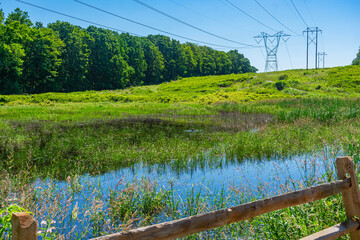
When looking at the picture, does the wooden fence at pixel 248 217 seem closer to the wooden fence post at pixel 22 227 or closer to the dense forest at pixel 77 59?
the wooden fence post at pixel 22 227

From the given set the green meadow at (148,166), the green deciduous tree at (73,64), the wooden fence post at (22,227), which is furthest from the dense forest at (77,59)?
the wooden fence post at (22,227)

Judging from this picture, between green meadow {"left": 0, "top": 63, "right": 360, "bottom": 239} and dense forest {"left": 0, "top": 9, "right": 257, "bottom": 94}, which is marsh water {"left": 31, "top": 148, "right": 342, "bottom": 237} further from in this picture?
dense forest {"left": 0, "top": 9, "right": 257, "bottom": 94}

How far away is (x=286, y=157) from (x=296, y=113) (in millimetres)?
8484

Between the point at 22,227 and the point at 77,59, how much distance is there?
68.5 metres

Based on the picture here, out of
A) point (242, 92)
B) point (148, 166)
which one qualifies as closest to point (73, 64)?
point (242, 92)

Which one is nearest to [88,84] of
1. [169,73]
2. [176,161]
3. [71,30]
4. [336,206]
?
[71,30]

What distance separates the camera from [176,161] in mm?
10109

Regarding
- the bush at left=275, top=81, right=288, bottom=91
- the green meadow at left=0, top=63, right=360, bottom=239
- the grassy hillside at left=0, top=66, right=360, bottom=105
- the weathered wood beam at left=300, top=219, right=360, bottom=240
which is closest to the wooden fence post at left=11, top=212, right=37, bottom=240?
the green meadow at left=0, top=63, right=360, bottom=239

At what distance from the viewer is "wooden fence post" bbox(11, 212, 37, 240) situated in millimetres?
1812

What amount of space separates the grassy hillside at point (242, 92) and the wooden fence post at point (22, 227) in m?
35.1

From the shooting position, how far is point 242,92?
45.1 m

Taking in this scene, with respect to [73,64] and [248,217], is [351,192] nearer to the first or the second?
[248,217]

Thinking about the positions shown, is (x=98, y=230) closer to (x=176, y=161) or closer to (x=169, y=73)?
(x=176, y=161)

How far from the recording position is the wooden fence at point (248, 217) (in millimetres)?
2225
